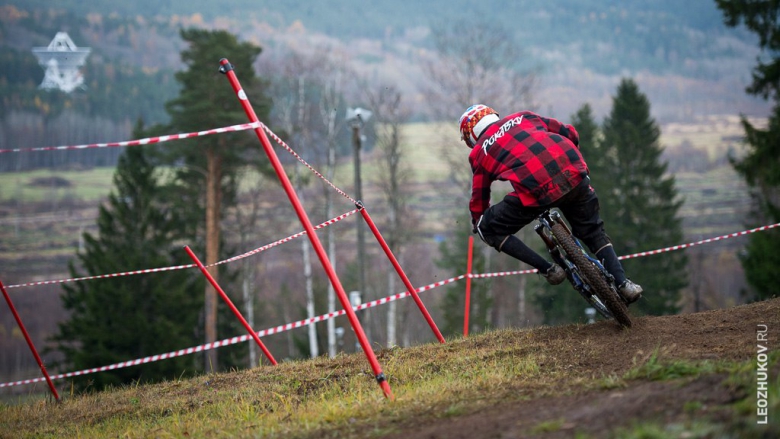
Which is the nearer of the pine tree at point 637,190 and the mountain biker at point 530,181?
the mountain biker at point 530,181

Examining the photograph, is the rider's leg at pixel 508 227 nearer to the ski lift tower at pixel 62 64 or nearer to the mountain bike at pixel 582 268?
the mountain bike at pixel 582 268

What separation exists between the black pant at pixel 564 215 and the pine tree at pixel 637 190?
32984 mm

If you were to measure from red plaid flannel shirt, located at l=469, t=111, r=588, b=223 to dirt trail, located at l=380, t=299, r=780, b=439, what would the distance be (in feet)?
4.08

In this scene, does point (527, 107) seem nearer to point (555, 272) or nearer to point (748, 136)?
point (748, 136)

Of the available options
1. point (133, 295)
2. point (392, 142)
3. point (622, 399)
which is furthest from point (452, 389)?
point (392, 142)

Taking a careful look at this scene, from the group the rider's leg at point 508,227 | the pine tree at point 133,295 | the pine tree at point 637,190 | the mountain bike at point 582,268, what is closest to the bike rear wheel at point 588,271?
the mountain bike at point 582,268

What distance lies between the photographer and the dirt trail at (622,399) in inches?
144

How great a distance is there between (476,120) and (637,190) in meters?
37.4

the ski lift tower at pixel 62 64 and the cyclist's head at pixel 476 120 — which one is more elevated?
the ski lift tower at pixel 62 64

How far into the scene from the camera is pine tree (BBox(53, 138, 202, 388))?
28.1 metres

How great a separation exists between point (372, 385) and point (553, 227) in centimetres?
185

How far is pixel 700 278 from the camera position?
5038cm

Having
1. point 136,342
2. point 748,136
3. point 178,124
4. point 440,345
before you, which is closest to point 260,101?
point 178,124

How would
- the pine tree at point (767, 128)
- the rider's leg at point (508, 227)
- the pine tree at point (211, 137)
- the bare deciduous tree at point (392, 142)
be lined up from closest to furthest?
the rider's leg at point (508, 227) < the pine tree at point (767, 128) < the pine tree at point (211, 137) < the bare deciduous tree at point (392, 142)
